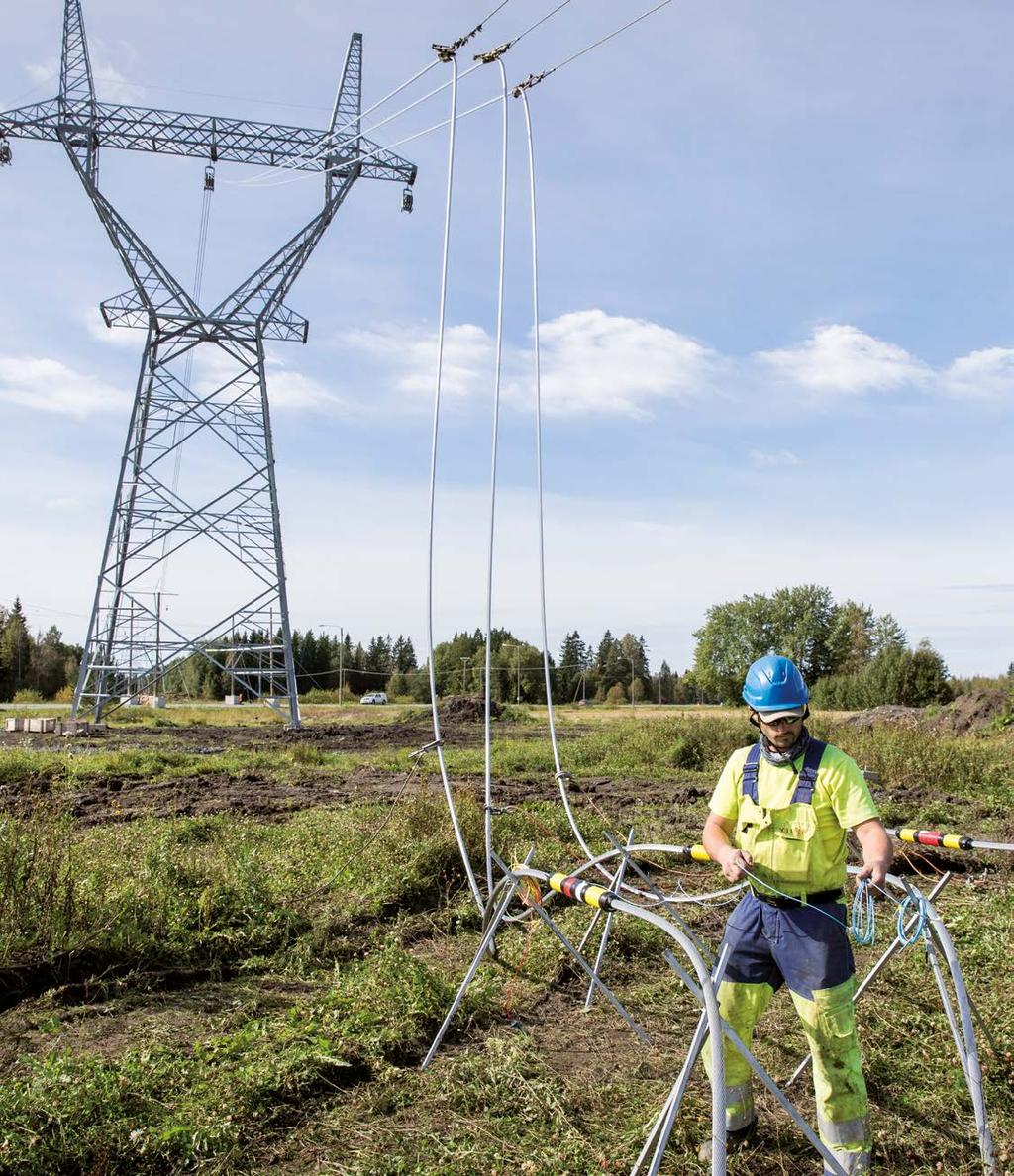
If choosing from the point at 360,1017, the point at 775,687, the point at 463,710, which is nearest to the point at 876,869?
the point at 775,687

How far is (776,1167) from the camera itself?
3.55 metres

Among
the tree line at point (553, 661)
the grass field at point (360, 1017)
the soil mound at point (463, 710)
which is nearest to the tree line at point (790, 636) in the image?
the tree line at point (553, 661)

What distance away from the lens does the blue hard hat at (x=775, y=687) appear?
11.5ft

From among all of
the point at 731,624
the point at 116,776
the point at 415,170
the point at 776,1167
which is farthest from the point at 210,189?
the point at 731,624

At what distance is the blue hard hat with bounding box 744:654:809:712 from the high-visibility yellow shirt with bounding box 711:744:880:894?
224mm

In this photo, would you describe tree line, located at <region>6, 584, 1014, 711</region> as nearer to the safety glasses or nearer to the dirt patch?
the dirt patch

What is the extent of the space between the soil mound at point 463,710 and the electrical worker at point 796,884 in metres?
29.3

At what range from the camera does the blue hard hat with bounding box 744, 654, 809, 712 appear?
11.5 feet

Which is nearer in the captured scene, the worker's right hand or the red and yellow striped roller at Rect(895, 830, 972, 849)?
the worker's right hand

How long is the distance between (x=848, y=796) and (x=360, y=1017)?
2792mm

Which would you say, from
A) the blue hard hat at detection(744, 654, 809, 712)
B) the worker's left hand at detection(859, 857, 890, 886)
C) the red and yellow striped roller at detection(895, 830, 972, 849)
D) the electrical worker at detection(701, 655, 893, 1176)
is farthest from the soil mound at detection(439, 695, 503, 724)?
the worker's left hand at detection(859, 857, 890, 886)

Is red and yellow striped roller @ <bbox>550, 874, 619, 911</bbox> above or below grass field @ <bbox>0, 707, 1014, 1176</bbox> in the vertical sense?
above

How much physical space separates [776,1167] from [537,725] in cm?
2932

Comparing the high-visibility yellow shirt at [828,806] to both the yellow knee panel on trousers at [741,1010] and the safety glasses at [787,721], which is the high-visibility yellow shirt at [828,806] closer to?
Answer: the safety glasses at [787,721]
